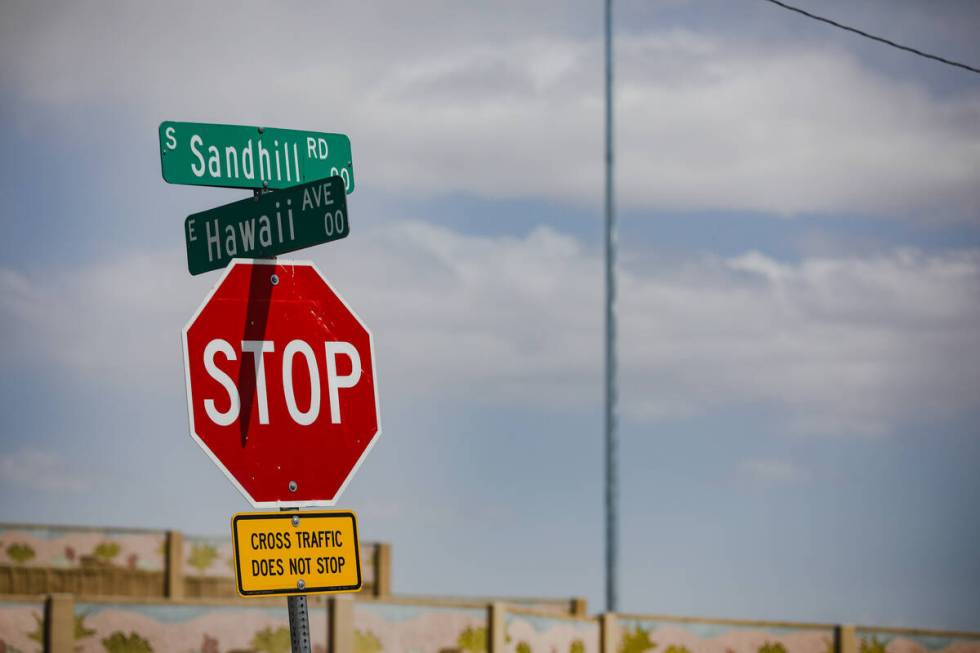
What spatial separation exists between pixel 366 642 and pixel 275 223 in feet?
25.9

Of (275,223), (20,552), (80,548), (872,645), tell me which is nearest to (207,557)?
(80,548)

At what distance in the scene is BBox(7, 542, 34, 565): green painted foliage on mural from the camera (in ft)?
58.3

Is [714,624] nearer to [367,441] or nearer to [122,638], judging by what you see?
[122,638]

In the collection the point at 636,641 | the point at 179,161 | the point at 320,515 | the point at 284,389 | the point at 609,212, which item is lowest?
the point at 636,641

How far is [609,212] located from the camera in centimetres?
2397

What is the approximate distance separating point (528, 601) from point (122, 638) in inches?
352

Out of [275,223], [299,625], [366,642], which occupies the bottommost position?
[366,642]

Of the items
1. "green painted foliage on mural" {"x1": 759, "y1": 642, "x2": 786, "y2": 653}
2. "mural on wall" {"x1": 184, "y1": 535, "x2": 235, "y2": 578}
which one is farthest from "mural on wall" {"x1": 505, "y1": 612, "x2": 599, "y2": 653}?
"mural on wall" {"x1": 184, "y1": 535, "x2": 235, "y2": 578}

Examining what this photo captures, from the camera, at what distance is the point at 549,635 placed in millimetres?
14664

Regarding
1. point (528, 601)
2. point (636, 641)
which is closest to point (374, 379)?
point (636, 641)

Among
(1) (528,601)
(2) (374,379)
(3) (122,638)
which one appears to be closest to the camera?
(2) (374,379)

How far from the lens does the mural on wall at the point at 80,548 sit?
1781 cm

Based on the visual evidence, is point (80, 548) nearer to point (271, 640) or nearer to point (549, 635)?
point (271, 640)

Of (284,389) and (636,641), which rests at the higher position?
(284,389)
